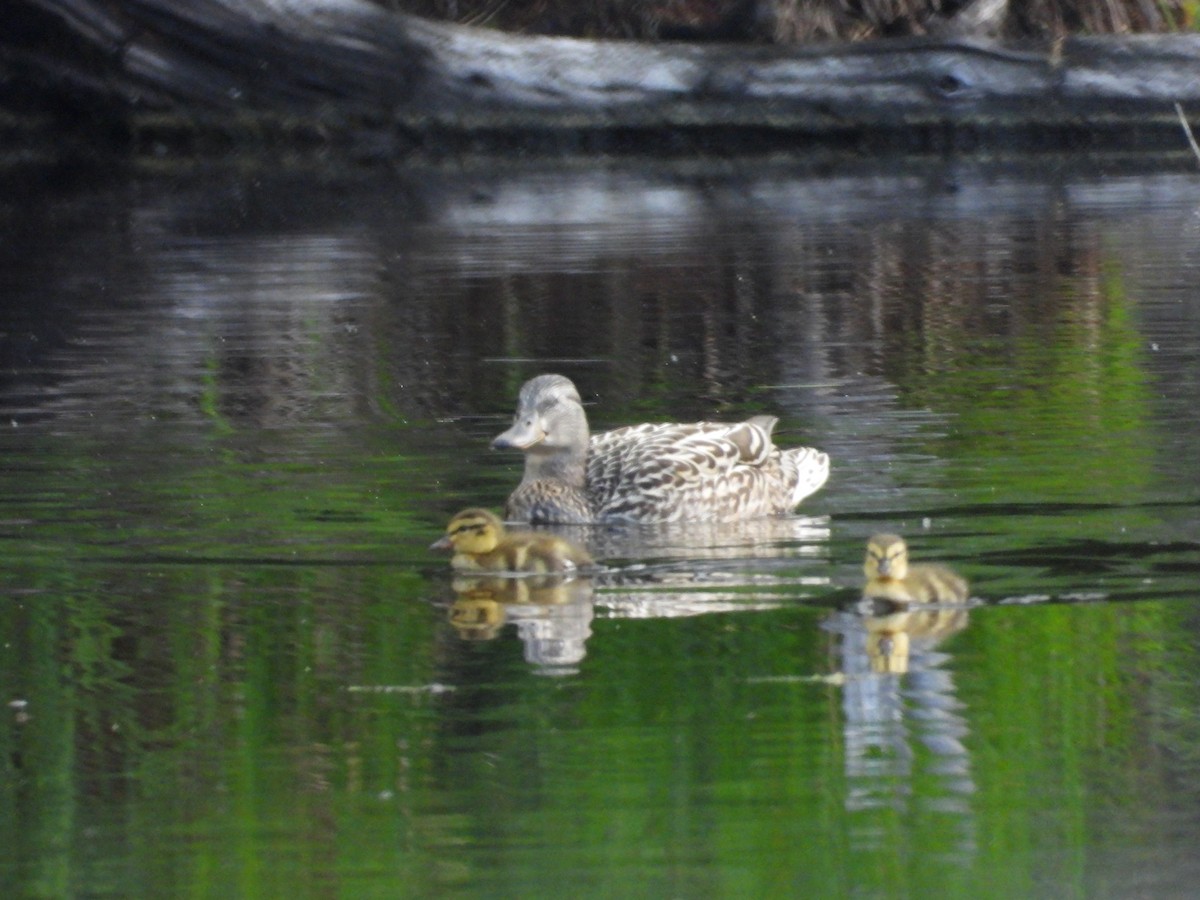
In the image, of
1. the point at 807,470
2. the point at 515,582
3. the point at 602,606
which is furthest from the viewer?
the point at 807,470

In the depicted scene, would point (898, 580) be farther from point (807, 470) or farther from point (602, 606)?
point (807, 470)

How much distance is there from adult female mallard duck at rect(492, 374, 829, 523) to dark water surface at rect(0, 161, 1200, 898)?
13 cm

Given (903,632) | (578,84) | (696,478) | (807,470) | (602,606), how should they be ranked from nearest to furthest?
(903,632) → (602,606) → (696,478) → (807,470) → (578,84)

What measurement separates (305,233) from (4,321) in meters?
5.36

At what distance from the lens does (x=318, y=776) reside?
532 centimetres

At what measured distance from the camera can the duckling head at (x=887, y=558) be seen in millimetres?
6711

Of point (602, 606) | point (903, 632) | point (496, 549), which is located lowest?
point (903, 632)

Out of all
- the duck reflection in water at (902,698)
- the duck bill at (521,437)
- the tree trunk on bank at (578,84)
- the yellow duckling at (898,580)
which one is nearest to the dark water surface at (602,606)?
the duck reflection in water at (902,698)

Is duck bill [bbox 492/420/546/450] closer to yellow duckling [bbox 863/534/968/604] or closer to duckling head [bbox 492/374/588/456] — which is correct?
duckling head [bbox 492/374/588/456]

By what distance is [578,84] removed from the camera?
2288 centimetres

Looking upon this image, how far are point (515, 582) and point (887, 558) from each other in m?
1.23

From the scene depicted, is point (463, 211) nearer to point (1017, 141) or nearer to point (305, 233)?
point (305, 233)

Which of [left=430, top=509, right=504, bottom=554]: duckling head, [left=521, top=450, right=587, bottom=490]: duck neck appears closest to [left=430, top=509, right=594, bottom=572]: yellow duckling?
[left=430, top=509, right=504, bottom=554]: duckling head

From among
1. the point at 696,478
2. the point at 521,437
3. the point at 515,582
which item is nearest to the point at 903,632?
A: the point at 515,582
